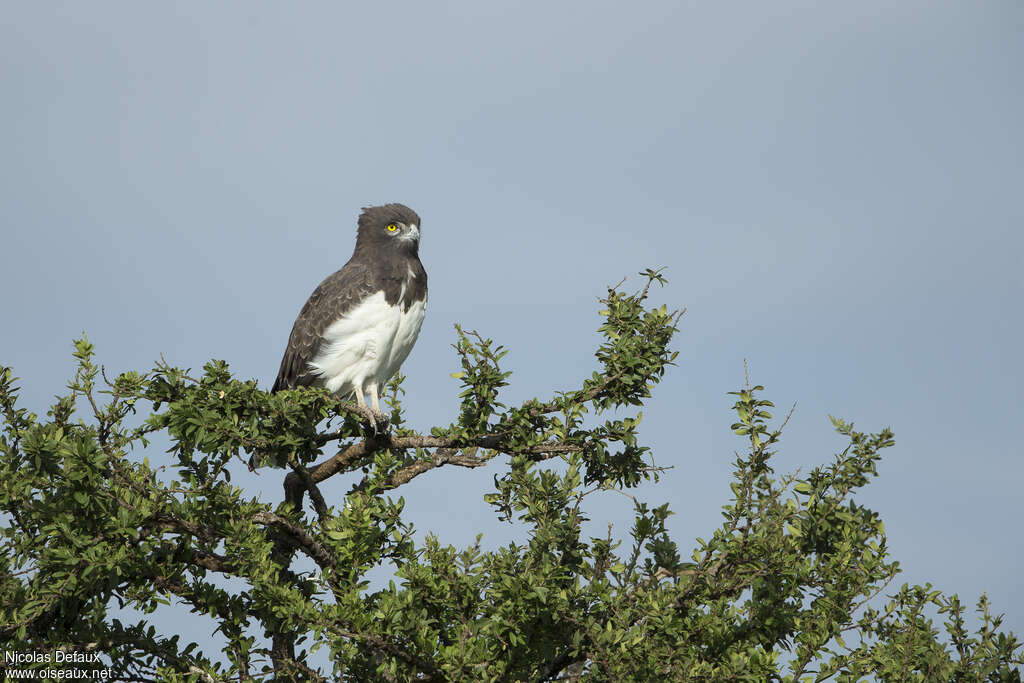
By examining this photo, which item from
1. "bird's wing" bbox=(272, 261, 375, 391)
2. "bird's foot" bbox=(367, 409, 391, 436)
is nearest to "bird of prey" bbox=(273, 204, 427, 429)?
"bird's wing" bbox=(272, 261, 375, 391)

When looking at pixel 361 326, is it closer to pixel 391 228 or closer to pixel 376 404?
pixel 376 404

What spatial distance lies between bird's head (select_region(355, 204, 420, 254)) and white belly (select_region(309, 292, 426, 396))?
990mm

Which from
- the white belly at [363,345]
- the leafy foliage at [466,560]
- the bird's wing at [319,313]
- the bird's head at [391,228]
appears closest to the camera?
the leafy foliage at [466,560]

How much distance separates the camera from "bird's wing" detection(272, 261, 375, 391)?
1087 centimetres

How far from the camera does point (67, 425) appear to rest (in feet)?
29.4

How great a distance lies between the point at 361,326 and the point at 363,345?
21 centimetres

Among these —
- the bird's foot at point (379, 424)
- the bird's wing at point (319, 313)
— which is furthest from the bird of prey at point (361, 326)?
the bird's foot at point (379, 424)

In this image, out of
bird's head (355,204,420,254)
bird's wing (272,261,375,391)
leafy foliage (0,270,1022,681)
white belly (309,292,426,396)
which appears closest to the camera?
leafy foliage (0,270,1022,681)

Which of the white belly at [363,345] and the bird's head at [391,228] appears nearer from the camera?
the white belly at [363,345]

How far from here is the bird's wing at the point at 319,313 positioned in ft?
35.7

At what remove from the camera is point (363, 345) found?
10.7 meters

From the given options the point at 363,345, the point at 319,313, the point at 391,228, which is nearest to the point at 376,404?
the point at 363,345

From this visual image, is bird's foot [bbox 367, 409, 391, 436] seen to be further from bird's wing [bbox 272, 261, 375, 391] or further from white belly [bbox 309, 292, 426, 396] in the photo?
bird's wing [bbox 272, 261, 375, 391]

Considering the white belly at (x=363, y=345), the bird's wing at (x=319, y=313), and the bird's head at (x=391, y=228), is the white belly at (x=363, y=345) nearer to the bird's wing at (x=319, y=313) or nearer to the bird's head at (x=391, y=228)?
the bird's wing at (x=319, y=313)
